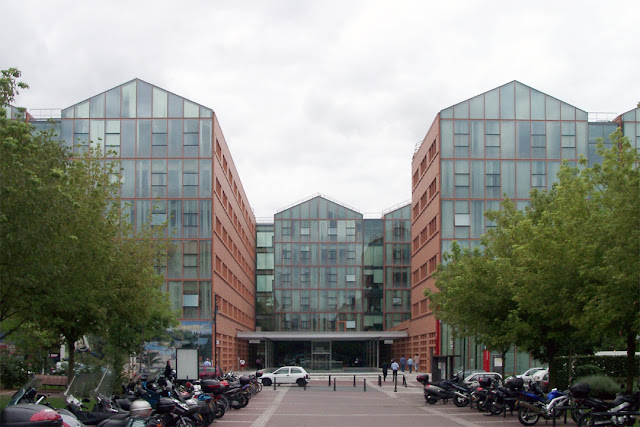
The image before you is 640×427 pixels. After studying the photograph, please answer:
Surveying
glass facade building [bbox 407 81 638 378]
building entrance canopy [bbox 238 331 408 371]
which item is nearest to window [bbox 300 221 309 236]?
building entrance canopy [bbox 238 331 408 371]

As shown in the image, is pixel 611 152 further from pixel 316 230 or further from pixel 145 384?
pixel 316 230

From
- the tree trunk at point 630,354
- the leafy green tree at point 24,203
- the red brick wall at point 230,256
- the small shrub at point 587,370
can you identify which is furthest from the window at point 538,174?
the leafy green tree at point 24,203

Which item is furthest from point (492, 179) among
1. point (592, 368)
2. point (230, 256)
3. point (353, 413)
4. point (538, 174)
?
point (353, 413)

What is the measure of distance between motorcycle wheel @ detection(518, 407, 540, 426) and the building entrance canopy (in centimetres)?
5822

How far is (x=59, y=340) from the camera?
3319 centimetres

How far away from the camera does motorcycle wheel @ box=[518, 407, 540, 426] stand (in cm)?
2120

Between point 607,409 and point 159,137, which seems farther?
point 159,137

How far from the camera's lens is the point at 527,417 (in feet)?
69.8

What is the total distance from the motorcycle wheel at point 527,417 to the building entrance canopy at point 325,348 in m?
58.2

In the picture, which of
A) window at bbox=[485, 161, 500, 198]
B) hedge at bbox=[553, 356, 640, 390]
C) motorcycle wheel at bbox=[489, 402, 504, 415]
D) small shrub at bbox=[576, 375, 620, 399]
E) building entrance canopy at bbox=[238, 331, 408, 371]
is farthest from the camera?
building entrance canopy at bbox=[238, 331, 408, 371]

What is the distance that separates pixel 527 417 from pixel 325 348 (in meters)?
68.4

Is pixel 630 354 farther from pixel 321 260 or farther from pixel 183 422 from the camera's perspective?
pixel 321 260

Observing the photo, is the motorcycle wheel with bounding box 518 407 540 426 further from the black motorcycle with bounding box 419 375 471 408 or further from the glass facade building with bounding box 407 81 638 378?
the glass facade building with bounding box 407 81 638 378

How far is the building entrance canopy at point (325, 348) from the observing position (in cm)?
8138
